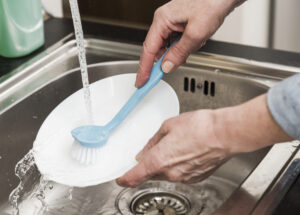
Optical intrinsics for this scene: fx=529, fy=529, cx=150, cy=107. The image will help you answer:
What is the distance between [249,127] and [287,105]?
0.05 metres

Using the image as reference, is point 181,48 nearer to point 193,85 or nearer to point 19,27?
point 193,85

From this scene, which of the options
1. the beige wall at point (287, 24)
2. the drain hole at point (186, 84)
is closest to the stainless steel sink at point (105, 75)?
the drain hole at point (186, 84)

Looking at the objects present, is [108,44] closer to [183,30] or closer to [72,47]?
[72,47]

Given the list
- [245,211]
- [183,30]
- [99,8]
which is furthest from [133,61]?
[245,211]

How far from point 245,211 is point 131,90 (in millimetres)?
313

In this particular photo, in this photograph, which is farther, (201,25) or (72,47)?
(72,47)

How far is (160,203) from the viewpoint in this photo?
2.81ft

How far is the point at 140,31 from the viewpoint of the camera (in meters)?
1.02

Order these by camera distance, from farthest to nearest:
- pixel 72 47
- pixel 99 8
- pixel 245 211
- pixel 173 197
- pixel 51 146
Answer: pixel 99 8 → pixel 72 47 → pixel 173 197 → pixel 51 146 → pixel 245 211

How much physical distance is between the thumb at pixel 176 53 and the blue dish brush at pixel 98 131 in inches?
0.5

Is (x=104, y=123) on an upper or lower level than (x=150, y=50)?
lower

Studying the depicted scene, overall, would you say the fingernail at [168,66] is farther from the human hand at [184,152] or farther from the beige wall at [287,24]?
the beige wall at [287,24]

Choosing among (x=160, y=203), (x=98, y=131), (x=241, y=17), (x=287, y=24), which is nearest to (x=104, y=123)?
(x=98, y=131)

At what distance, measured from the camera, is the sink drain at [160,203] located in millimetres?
840
